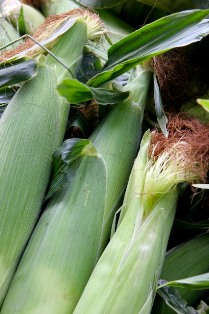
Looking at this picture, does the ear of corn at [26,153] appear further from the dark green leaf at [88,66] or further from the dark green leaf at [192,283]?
the dark green leaf at [192,283]

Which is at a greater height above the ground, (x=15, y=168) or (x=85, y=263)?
(x=15, y=168)

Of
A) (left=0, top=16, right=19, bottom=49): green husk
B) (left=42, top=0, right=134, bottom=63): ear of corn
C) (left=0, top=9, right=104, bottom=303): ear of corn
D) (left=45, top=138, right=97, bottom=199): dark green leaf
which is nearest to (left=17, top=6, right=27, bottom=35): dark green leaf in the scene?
(left=0, top=16, right=19, bottom=49): green husk

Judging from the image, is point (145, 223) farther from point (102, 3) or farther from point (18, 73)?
point (102, 3)

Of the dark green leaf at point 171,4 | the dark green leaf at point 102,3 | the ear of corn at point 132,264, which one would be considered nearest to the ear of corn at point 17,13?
the dark green leaf at point 102,3

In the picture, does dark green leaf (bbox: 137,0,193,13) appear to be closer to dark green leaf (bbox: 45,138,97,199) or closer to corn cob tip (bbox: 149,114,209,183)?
corn cob tip (bbox: 149,114,209,183)

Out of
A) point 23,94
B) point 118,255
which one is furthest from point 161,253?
point 23,94

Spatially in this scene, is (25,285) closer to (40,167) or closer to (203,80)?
(40,167)
